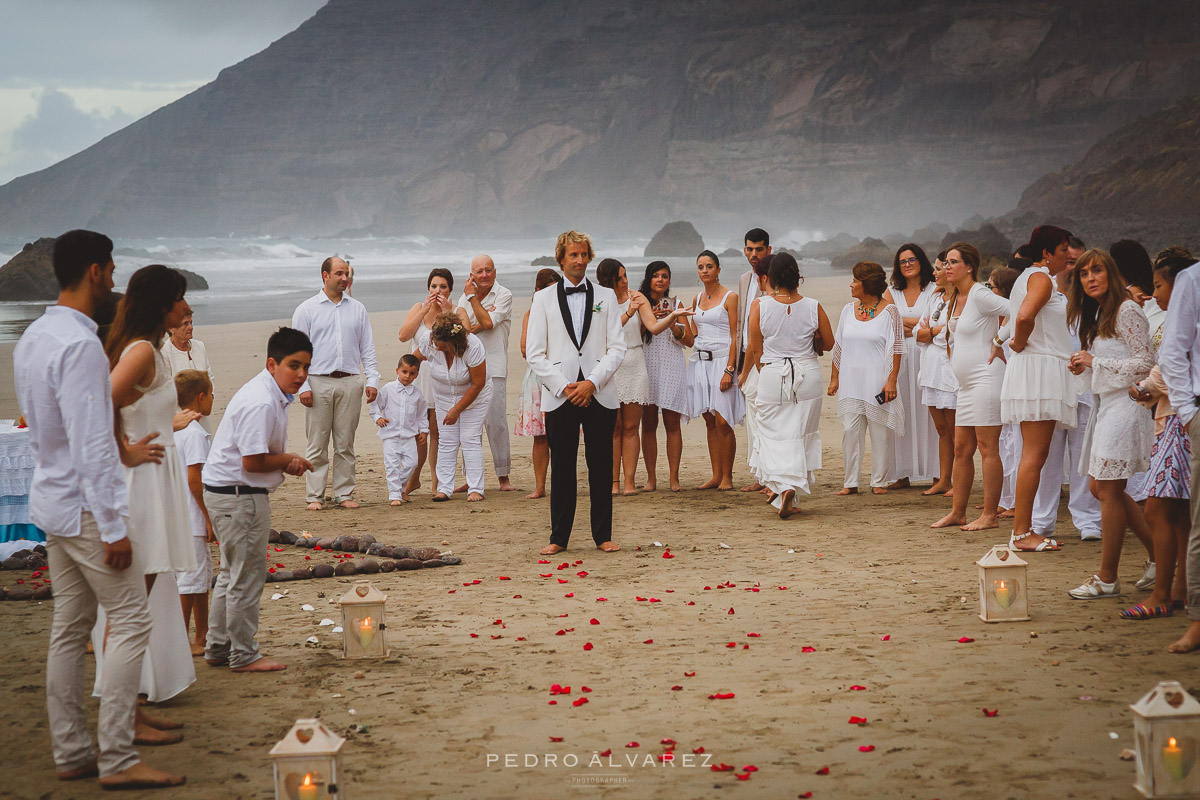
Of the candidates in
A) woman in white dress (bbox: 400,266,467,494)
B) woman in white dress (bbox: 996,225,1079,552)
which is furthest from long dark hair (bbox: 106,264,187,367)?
woman in white dress (bbox: 400,266,467,494)

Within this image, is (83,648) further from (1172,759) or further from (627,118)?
(627,118)

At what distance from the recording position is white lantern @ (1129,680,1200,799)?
3.31 meters

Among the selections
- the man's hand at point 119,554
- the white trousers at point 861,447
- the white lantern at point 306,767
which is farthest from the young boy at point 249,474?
the white trousers at point 861,447

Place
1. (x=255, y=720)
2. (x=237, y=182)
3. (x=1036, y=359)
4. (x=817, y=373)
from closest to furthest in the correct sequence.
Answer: (x=255, y=720) < (x=1036, y=359) < (x=817, y=373) < (x=237, y=182)

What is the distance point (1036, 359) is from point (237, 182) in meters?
112

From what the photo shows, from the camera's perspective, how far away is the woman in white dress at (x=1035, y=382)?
→ 21.5 ft

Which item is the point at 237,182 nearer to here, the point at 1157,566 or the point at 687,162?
the point at 687,162

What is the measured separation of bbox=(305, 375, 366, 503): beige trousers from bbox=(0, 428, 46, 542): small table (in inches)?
83.3

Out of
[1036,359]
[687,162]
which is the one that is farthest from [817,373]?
[687,162]

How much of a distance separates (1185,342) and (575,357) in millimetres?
3547

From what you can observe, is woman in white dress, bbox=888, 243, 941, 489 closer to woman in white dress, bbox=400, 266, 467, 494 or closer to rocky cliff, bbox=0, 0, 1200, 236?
woman in white dress, bbox=400, 266, 467, 494

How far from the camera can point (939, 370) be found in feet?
27.7

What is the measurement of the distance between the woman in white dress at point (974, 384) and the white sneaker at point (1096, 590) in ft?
5.58

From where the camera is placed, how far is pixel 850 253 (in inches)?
2110
